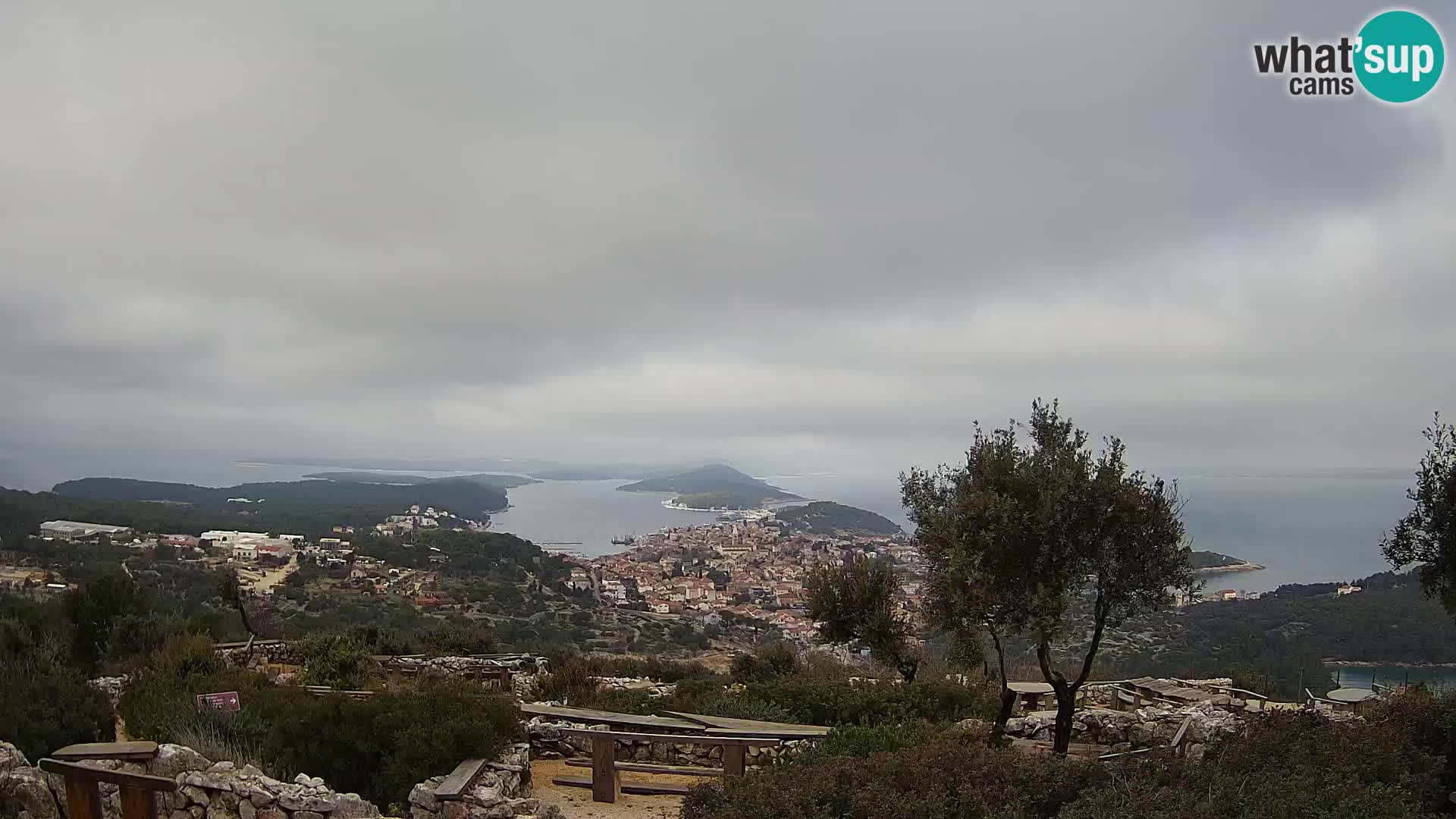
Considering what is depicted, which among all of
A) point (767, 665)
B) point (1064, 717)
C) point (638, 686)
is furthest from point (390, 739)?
point (767, 665)

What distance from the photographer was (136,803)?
5.02 meters

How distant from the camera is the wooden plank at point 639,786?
765 cm

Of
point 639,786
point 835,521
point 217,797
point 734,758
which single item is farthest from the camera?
point 835,521

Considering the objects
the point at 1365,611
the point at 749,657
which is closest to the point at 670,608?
the point at 749,657

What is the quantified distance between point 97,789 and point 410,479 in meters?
118

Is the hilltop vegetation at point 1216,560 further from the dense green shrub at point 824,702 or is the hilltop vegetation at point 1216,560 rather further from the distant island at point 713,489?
the distant island at point 713,489

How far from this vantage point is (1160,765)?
5738 mm

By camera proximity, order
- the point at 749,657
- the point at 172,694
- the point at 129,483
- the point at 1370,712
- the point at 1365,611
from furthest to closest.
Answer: the point at 129,483 → the point at 1365,611 → the point at 749,657 → the point at 172,694 → the point at 1370,712

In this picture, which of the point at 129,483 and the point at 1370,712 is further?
the point at 129,483

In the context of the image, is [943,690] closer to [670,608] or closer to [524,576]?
[670,608]

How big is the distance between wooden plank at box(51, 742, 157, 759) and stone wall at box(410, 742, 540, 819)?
204cm

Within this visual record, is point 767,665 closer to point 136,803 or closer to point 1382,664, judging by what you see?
point 136,803

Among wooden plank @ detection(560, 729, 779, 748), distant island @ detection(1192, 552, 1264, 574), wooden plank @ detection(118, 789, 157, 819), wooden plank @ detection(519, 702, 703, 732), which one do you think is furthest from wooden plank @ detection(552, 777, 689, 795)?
distant island @ detection(1192, 552, 1264, 574)

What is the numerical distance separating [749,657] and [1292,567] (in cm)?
2874
